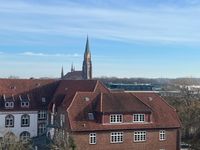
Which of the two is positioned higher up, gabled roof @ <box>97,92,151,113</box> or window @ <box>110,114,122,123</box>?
gabled roof @ <box>97,92,151,113</box>

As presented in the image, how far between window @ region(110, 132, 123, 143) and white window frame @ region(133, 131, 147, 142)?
1.81 m

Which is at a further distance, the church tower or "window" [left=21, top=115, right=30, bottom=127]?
the church tower

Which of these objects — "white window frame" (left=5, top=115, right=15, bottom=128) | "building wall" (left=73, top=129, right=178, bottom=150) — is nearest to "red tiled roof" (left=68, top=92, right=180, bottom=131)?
"building wall" (left=73, top=129, right=178, bottom=150)

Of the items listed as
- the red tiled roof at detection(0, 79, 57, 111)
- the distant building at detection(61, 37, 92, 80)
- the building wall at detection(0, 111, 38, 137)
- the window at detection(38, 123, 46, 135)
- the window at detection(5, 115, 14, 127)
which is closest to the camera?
the building wall at detection(0, 111, 38, 137)

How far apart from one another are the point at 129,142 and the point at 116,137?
1.78 m

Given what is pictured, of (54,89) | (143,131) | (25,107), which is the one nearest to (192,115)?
(143,131)

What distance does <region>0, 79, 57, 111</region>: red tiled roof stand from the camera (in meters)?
58.4

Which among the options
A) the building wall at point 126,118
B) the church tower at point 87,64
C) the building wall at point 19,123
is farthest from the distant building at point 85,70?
the building wall at point 126,118

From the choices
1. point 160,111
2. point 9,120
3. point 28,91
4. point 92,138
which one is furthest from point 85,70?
point 92,138

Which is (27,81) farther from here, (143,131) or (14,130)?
(143,131)

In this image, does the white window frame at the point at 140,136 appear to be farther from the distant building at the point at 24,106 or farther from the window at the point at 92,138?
the distant building at the point at 24,106

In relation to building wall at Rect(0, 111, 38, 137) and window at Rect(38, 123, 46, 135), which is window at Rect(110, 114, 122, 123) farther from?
building wall at Rect(0, 111, 38, 137)

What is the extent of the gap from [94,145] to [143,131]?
6.43 m

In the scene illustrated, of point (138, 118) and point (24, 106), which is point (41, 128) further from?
point (138, 118)
